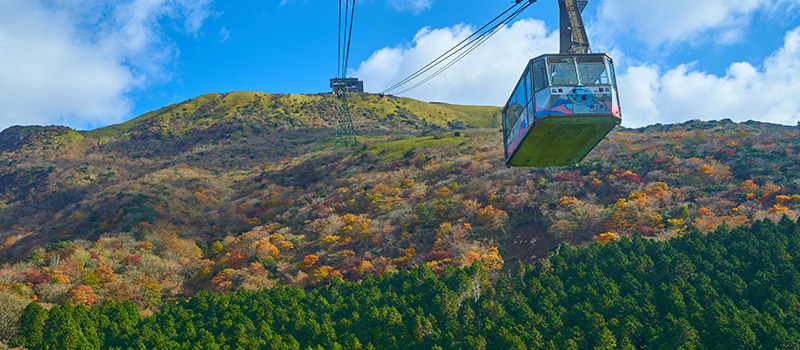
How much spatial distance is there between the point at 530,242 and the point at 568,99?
34606mm

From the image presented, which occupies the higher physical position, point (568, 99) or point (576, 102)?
point (568, 99)

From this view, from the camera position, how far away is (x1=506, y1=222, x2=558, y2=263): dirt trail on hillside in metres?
51.6

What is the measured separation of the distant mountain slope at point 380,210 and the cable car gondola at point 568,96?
24.7 metres

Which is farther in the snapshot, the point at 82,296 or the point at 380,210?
the point at 380,210

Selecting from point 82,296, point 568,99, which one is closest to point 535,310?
point 568,99

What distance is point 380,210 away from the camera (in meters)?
68.6

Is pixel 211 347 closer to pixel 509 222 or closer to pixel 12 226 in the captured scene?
pixel 509 222

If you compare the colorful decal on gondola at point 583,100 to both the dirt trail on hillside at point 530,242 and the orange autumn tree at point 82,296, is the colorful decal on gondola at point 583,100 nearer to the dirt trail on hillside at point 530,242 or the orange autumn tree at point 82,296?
the dirt trail on hillside at point 530,242

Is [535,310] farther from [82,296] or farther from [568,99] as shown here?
[82,296]

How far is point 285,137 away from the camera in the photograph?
527 ft

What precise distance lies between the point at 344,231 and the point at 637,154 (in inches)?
1680

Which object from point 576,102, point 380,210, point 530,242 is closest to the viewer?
point 576,102

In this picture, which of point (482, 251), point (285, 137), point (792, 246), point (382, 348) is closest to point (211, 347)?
point (382, 348)

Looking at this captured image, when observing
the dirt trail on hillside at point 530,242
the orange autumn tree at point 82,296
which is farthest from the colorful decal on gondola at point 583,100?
the orange autumn tree at point 82,296
